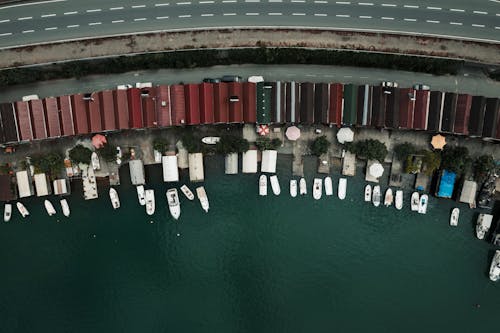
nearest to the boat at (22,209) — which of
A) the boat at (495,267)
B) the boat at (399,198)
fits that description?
the boat at (399,198)

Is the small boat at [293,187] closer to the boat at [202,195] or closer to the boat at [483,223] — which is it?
the boat at [202,195]

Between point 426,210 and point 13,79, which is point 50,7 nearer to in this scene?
point 13,79

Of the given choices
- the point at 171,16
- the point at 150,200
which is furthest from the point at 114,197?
the point at 171,16

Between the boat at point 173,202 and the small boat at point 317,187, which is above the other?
the small boat at point 317,187

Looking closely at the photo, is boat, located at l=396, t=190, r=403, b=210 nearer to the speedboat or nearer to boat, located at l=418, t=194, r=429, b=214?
boat, located at l=418, t=194, r=429, b=214

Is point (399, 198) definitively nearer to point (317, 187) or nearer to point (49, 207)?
point (317, 187)

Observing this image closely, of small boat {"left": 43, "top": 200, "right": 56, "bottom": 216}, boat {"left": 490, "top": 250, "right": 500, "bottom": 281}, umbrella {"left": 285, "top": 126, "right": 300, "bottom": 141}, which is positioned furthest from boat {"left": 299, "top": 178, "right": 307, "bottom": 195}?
small boat {"left": 43, "top": 200, "right": 56, "bottom": 216}
